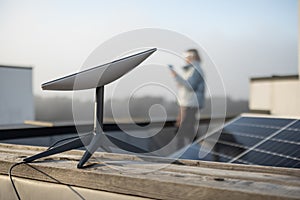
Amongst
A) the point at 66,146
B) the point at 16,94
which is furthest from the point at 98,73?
the point at 16,94

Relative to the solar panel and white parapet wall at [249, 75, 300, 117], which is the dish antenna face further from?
white parapet wall at [249, 75, 300, 117]

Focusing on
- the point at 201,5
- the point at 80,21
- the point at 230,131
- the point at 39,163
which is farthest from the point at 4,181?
the point at 80,21

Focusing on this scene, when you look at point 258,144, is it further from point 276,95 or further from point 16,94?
point 16,94

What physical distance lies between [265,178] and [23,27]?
9.18 meters

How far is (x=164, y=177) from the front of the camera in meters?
1.00

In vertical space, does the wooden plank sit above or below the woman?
below

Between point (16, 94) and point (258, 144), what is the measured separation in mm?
5644

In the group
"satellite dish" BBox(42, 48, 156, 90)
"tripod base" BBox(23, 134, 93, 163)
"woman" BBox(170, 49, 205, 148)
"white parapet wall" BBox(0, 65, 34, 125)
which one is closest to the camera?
"satellite dish" BBox(42, 48, 156, 90)

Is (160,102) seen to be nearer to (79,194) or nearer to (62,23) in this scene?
(79,194)

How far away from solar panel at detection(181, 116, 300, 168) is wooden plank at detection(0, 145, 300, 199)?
0.87 metres

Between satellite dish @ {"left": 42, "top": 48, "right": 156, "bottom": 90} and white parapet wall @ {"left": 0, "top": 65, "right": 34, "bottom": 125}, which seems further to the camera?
white parapet wall @ {"left": 0, "top": 65, "right": 34, "bottom": 125}

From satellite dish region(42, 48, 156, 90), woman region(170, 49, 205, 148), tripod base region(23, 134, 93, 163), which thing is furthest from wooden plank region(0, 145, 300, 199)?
woman region(170, 49, 205, 148)

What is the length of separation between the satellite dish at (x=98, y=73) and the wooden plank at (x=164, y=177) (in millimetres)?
256

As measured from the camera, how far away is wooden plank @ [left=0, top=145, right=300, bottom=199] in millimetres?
873
